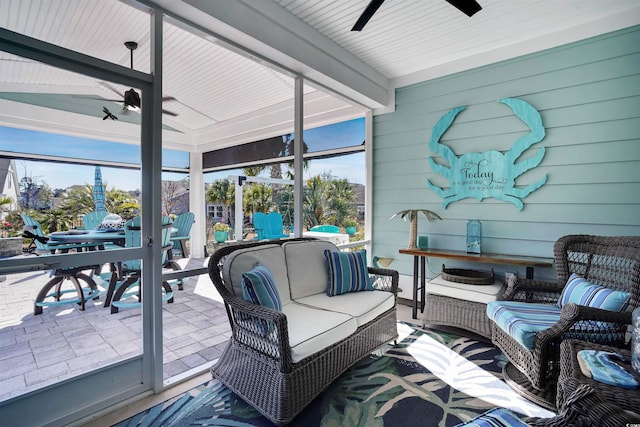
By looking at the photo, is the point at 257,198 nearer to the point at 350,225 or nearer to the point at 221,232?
the point at 221,232

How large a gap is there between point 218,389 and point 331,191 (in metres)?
3.82

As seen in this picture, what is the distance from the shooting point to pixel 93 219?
212 cm

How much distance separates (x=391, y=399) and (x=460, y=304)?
1419mm

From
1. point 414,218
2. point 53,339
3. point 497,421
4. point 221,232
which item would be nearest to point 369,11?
point 414,218

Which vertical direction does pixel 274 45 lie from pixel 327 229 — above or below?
above

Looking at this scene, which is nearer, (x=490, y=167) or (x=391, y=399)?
(x=391, y=399)

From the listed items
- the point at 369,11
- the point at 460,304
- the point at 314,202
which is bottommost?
the point at 460,304

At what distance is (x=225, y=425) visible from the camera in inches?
75.9

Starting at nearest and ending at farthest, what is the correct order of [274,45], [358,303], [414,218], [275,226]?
[358,303] → [274,45] → [414,218] → [275,226]

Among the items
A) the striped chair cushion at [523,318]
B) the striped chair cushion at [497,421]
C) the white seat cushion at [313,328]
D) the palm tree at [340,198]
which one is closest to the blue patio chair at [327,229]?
the palm tree at [340,198]

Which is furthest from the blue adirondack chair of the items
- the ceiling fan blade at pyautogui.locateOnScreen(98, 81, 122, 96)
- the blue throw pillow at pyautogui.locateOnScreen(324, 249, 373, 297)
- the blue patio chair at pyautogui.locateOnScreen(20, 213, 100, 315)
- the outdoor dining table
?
the ceiling fan blade at pyautogui.locateOnScreen(98, 81, 122, 96)

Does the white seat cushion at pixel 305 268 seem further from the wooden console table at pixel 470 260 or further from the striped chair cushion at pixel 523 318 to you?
the striped chair cushion at pixel 523 318

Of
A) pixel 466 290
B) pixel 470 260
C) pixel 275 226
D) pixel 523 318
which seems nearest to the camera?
pixel 523 318

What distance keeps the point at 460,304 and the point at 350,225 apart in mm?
2418
